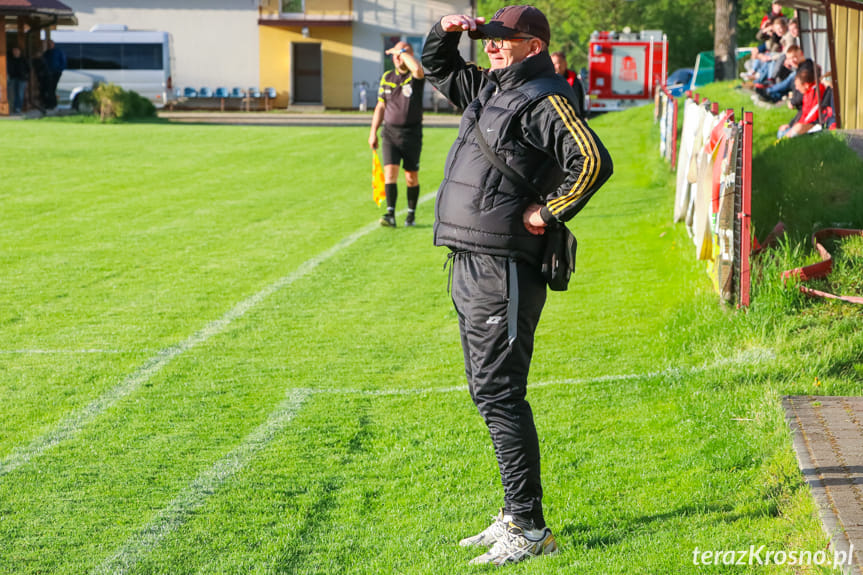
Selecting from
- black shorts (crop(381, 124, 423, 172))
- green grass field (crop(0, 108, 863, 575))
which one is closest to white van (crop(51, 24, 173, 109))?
green grass field (crop(0, 108, 863, 575))

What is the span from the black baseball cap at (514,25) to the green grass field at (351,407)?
2.09m

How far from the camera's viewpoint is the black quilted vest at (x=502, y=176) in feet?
13.6

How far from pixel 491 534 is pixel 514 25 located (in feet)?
6.80

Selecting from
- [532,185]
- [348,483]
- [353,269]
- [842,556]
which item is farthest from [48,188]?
[842,556]

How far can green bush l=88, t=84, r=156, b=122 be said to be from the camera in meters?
29.0

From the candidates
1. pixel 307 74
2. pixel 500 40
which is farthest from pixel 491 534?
pixel 307 74

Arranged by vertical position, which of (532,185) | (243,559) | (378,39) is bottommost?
(243,559)

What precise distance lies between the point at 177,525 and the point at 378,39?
43.9 meters

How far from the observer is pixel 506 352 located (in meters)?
4.18

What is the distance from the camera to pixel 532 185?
4.19m

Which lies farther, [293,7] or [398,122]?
[293,7]

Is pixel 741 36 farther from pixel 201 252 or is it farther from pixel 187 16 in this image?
pixel 201 252

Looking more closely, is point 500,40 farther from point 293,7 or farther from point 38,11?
point 293,7

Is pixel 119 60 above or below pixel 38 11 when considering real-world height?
below
